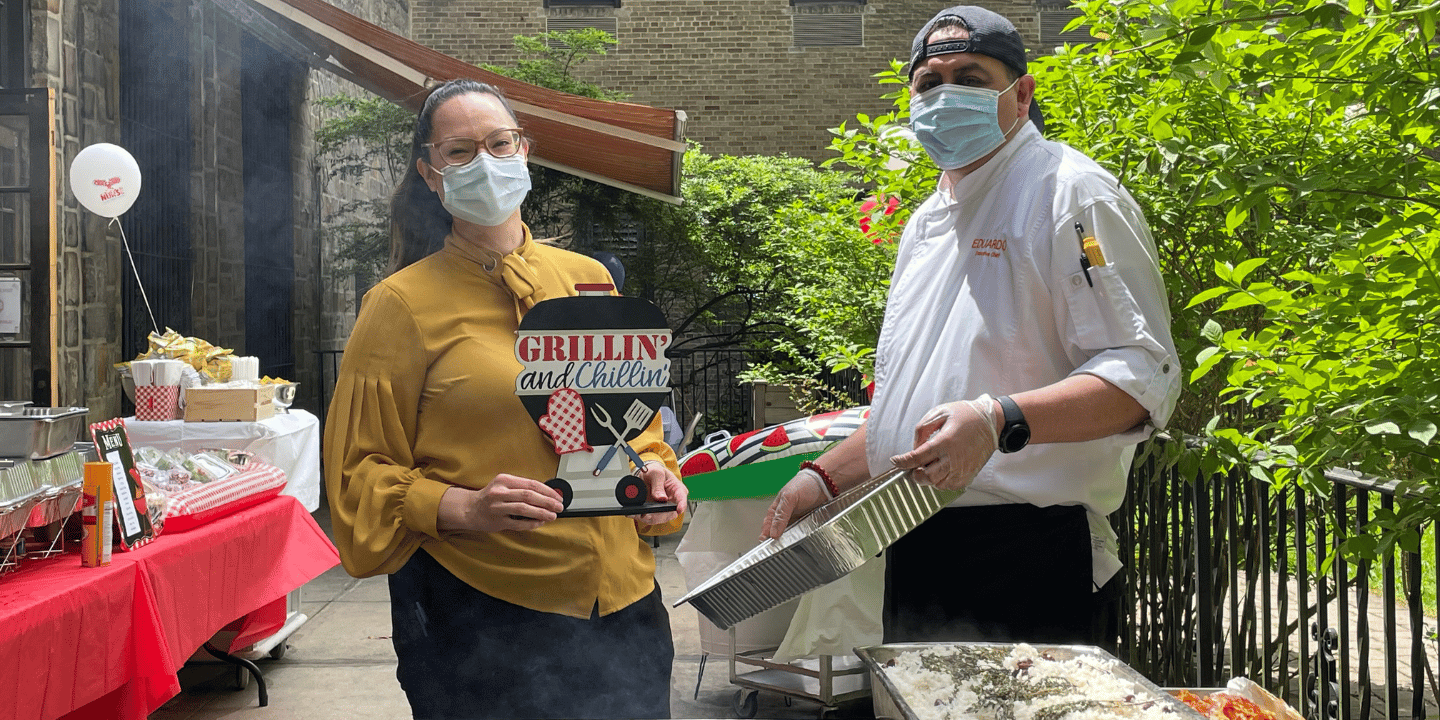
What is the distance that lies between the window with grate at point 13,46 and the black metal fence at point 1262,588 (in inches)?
234

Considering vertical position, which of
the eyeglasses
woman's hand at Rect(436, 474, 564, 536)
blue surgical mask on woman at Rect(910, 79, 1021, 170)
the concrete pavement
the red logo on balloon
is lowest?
the concrete pavement

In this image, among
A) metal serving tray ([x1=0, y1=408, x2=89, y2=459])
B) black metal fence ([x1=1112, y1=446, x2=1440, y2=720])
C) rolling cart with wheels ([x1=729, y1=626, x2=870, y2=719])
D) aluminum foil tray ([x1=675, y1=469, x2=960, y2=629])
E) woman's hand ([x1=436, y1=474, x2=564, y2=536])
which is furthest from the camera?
rolling cart with wheels ([x1=729, y1=626, x2=870, y2=719])

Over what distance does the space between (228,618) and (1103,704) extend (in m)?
3.22

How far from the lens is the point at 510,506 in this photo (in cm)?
146

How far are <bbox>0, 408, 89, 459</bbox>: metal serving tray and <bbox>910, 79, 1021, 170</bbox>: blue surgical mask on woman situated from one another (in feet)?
7.74

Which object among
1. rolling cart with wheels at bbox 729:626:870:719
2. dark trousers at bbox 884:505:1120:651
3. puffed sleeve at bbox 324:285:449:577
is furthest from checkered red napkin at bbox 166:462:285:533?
dark trousers at bbox 884:505:1120:651

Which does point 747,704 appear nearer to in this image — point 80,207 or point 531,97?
point 531,97

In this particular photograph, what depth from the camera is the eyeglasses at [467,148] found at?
1632 mm

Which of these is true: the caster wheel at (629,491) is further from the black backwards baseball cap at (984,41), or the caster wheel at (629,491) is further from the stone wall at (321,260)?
the stone wall at (321,260)

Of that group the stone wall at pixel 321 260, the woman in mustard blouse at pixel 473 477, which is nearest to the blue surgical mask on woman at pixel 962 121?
the woman in mustard blouse at pixel 473 477

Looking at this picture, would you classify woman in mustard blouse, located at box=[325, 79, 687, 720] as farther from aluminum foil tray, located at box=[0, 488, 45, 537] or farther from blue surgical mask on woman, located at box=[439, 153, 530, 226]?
aluminum foil tray, located at box=[0, 488, 45, 537]

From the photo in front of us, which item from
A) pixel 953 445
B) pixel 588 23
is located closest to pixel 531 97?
pixel 953 445

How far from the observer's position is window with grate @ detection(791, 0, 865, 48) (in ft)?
43.5

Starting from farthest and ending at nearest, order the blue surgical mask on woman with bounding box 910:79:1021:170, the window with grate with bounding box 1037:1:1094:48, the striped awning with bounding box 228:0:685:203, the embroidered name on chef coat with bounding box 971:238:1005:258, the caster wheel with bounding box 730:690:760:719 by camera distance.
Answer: the window with grate with bounding box 1037:1:1094:48 → the striped awning with bounding box 228:0:685:203 → the caster wheel with bounding box 730:690:760:719 → the blue surgical mask on woman with bounding box 910:79:1021:170 → the embroidered name on chef coat with bounding box 971:238:1005:258
